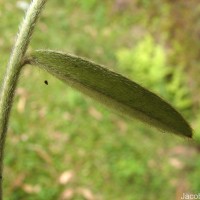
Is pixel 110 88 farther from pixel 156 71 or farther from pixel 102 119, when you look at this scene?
pixel 156 71

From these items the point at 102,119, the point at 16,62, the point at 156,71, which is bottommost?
the point at 16,62

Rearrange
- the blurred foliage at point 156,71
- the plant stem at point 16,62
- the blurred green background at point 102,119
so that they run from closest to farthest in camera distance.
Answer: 1. the plant stem at point 16,62
2. the blurred green background at point 102,119
3. the blurred foliage at point 156,71

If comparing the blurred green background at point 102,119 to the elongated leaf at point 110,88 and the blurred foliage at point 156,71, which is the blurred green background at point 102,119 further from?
the elongated leaf at point 110,88

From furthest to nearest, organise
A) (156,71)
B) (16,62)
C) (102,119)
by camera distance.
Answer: (156,71)
(102,119)
(16,62)

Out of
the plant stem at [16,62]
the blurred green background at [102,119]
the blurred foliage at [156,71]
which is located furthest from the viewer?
the blurred foliage at [156,71]

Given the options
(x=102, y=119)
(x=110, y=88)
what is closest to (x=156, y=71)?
(x=102, y=119)

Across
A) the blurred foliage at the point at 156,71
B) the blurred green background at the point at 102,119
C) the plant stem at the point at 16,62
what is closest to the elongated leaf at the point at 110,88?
the plant stem at the point at 16,62
